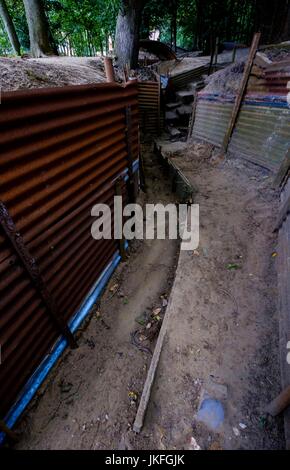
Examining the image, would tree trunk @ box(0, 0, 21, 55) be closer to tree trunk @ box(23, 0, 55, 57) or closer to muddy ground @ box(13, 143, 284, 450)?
tree trunk @ box(23, 0, 55, 57)

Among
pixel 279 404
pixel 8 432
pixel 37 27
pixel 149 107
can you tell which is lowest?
pixel 8 432

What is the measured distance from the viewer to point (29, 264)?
239 centimetres

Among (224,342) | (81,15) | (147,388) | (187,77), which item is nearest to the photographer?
(147,388)

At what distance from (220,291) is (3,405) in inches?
128

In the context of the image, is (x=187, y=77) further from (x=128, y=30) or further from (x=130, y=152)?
(x=130, y=152)

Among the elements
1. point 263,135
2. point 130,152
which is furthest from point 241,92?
point 130,152

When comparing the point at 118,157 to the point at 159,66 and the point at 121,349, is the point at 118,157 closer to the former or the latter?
the point at 121,349

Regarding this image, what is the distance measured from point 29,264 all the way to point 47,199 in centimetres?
79

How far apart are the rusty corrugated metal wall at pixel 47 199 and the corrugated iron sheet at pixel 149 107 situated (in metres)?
10.5

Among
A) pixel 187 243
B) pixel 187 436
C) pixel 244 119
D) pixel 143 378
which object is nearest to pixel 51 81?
pixel 187 243

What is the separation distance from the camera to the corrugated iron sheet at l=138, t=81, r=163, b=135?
12727 millimetres

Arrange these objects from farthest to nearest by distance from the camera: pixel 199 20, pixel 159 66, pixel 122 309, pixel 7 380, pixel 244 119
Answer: pixel 199 20
pixel 159 66
pixel 244 119
pixel 122 309
pixel 7 380

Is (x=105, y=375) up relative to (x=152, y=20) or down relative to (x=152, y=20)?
down

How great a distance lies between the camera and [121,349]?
356 cm
